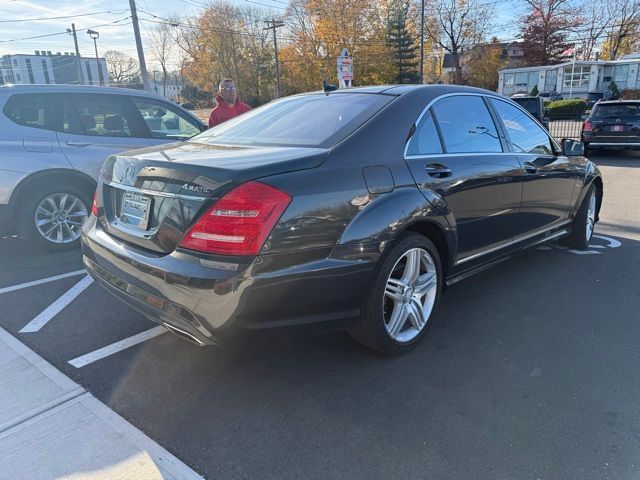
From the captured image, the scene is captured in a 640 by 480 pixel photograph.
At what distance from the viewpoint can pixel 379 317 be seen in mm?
2773

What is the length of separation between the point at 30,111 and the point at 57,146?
419 mm

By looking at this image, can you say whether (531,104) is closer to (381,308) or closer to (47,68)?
(381,308)

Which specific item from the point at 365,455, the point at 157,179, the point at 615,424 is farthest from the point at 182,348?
the point at 615,424

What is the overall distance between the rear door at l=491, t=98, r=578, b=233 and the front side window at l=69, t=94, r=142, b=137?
13.3 ft

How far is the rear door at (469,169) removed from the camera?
3.08m

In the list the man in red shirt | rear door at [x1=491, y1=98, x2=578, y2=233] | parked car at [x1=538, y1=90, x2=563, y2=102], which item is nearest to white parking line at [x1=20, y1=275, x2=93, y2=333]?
the man in red shirt

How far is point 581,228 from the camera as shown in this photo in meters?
5.09

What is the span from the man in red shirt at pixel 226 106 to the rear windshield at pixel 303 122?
121 inches

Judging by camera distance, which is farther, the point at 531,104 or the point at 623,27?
the point at 623,27

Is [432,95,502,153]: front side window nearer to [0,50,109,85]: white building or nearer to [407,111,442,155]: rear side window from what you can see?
[407,111,442,155]: rear side window

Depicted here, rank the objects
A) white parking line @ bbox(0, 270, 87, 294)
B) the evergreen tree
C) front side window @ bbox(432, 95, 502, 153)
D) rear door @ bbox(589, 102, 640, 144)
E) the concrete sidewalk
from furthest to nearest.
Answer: the evergreen tree, rear door @ bbox(589, 102, 640, 144), white parking line @ bbox(0, 270, 87, 294), front side window @ bbox(432, 95, 502, 153), the concrete sidewalk

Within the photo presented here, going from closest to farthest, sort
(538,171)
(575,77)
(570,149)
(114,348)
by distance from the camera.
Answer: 1. (114,348)
2. (538,171)
3. (570,149)
4. (575,77)

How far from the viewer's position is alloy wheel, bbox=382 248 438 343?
117 inches

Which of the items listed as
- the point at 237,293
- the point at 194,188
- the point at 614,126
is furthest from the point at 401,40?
the point at 237,293
